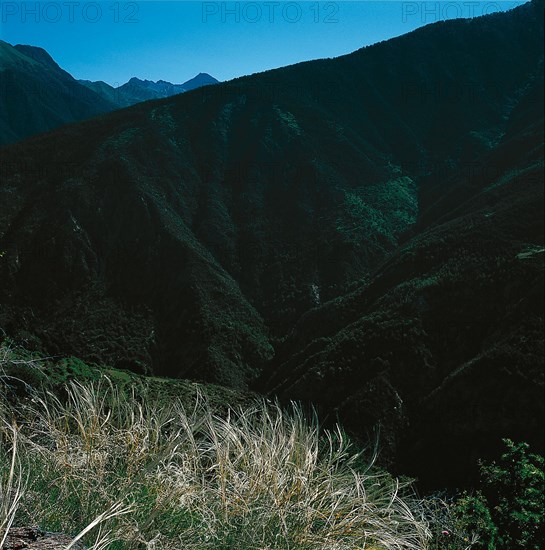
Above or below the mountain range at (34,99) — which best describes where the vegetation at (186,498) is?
below

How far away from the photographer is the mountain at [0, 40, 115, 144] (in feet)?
471

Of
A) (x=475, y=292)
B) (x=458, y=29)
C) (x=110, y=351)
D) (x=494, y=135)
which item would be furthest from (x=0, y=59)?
(x=475, y=292)

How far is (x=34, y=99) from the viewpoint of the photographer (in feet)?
513

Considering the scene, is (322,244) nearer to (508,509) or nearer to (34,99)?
(508,509)

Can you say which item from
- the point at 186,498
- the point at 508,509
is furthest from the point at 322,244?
the point at 186,498

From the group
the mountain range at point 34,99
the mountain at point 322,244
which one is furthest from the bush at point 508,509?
the mountain range at point 34,99

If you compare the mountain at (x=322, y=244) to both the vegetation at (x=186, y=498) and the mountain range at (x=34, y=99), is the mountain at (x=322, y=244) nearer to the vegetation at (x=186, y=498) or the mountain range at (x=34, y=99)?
the vegetation at (x=186, y=498)

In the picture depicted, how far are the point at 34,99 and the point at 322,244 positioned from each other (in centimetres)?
13137

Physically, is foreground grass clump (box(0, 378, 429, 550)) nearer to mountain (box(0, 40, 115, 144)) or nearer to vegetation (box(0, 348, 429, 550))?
vegetation (box(0, 348, 429, 550))

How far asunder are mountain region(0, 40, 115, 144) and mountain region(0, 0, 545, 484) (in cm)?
8207

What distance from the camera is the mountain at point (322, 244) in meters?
30.2

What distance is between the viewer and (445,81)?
90938 millimetres

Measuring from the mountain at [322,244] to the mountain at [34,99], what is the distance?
8207 centimetres

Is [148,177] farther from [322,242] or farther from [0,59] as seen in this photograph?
[0,59]
